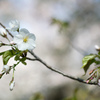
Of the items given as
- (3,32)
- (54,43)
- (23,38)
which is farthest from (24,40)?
(54,43)

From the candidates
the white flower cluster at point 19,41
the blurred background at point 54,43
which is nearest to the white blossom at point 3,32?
A: the white flower cluster at point 19,41

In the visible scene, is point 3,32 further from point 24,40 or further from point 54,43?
point 54,43

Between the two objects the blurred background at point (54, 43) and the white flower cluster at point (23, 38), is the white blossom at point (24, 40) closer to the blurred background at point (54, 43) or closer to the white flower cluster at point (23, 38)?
the white flower cluster at point (23, 38)

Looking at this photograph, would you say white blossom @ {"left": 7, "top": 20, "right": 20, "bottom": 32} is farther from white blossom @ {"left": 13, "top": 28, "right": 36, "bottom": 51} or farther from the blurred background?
the blurred background

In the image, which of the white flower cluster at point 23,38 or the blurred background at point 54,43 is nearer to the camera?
the white flower cluster at point 23,38

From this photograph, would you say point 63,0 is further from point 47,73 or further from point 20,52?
point 20,52
